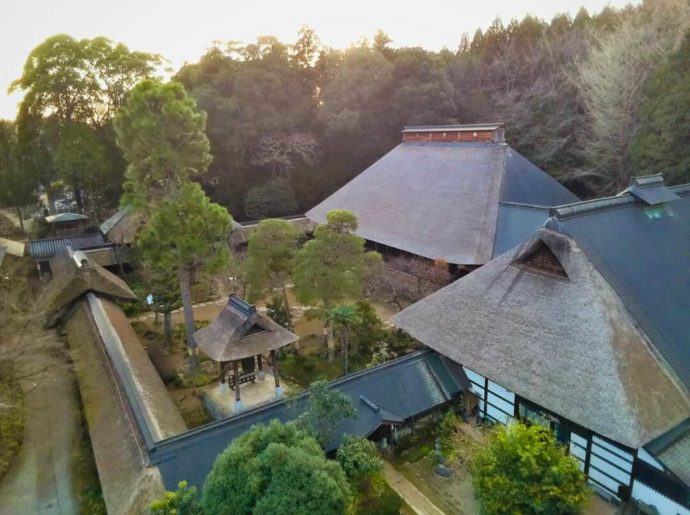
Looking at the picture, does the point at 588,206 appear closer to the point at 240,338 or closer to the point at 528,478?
the point at 528,478

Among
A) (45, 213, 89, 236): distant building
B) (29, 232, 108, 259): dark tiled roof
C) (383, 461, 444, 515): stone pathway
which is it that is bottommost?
(383, 461, 444, 515): stone pathway

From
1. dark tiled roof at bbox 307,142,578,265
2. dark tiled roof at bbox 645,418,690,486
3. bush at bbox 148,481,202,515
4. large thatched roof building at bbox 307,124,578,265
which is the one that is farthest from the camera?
dark tiled roof at bbox 307,142,578,265

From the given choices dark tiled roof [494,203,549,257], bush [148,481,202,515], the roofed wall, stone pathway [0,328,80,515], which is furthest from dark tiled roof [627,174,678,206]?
stone pathway [0,328,80,515]

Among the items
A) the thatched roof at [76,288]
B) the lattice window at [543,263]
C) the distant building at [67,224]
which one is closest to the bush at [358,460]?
the lattice window at [543,263]

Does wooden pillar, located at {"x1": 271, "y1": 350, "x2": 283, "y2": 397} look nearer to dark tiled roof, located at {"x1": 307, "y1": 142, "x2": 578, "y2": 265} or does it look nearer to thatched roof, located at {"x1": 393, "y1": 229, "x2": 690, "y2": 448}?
thatched roof, located at {"x1": 393, "y1": 229, "x2": 690, "y2": 448}

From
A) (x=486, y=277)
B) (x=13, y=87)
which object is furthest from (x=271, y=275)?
(x=13, y=87)

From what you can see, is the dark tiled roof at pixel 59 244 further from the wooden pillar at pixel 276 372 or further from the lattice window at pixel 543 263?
the lattice window at pixel 543 263
